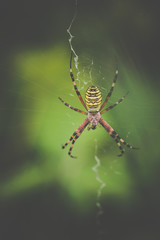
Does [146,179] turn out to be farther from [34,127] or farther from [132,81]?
[34,127]

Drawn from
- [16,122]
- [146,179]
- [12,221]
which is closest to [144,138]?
[146,179]

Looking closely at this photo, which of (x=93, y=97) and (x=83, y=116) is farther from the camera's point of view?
(x=83, y=116)

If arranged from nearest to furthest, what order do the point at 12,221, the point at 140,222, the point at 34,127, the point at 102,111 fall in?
the point at 102,111
the point at 34,127
the point at 140,222
the point at 12,221

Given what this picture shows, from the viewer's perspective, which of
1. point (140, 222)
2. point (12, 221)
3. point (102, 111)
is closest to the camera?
point (102, 111)

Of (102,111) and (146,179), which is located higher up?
(102,111)

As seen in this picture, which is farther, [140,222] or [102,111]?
[140,222]

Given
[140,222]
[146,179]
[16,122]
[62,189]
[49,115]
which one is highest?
[16,122]
